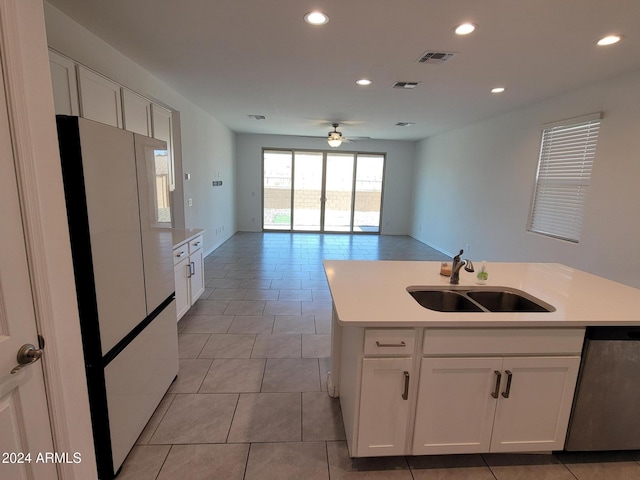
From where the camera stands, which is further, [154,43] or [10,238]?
[154,43]

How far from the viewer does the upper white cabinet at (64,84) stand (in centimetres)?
206

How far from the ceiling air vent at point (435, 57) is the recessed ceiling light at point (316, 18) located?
39.8 inches

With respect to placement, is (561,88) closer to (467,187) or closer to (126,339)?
(467,187)

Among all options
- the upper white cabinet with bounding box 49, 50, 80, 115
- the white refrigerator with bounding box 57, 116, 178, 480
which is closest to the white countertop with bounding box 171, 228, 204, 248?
the white refrigerator with bounding box 57, 116, 178, 480

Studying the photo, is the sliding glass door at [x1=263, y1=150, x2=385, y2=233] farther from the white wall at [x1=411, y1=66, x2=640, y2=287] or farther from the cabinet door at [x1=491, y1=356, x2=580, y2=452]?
the cabinet door at [x1=491, y1=356, x2=580, y2=452]

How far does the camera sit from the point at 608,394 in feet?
5.46

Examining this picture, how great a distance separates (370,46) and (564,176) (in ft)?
9.45

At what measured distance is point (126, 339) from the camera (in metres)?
1.67

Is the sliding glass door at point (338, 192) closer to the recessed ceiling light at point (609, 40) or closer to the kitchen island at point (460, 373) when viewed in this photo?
the recessed ceiling light at point (609, 40)

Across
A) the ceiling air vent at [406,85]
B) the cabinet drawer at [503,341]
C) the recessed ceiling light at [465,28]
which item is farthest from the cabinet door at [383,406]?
the ceiling air vent at [406,85]

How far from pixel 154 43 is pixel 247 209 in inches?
237

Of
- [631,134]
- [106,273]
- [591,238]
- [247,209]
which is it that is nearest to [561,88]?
[631,134]

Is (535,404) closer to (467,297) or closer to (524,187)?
(467,297)

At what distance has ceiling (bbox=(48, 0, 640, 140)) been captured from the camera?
6.70 feet
